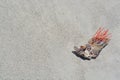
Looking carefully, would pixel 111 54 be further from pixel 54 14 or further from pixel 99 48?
pixel 54 14

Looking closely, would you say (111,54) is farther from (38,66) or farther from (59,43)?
(38,66)

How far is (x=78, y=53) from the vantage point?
11.4 metres

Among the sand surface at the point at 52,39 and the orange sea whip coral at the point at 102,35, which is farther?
the orange sea whip coral at the point at 102,35

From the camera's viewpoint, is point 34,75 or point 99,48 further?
point 99,48

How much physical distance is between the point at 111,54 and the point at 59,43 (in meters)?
2.15

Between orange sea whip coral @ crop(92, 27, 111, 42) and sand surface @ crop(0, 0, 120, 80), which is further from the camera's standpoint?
orange sea whip coral @ crop(92, 27, 111, 42)

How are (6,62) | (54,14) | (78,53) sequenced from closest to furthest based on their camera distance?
(6,62) → (78,53) → (54,14)

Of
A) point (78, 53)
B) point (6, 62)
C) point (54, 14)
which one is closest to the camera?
point (6, 62)

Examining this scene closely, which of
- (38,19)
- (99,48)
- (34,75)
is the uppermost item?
(38,19)

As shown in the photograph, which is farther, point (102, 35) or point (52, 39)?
point (102, 35)

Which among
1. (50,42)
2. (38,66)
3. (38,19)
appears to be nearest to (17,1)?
(38,19)

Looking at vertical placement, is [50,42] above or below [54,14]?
below

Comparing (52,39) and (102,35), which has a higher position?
(102,35)

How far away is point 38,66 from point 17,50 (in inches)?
37.3
